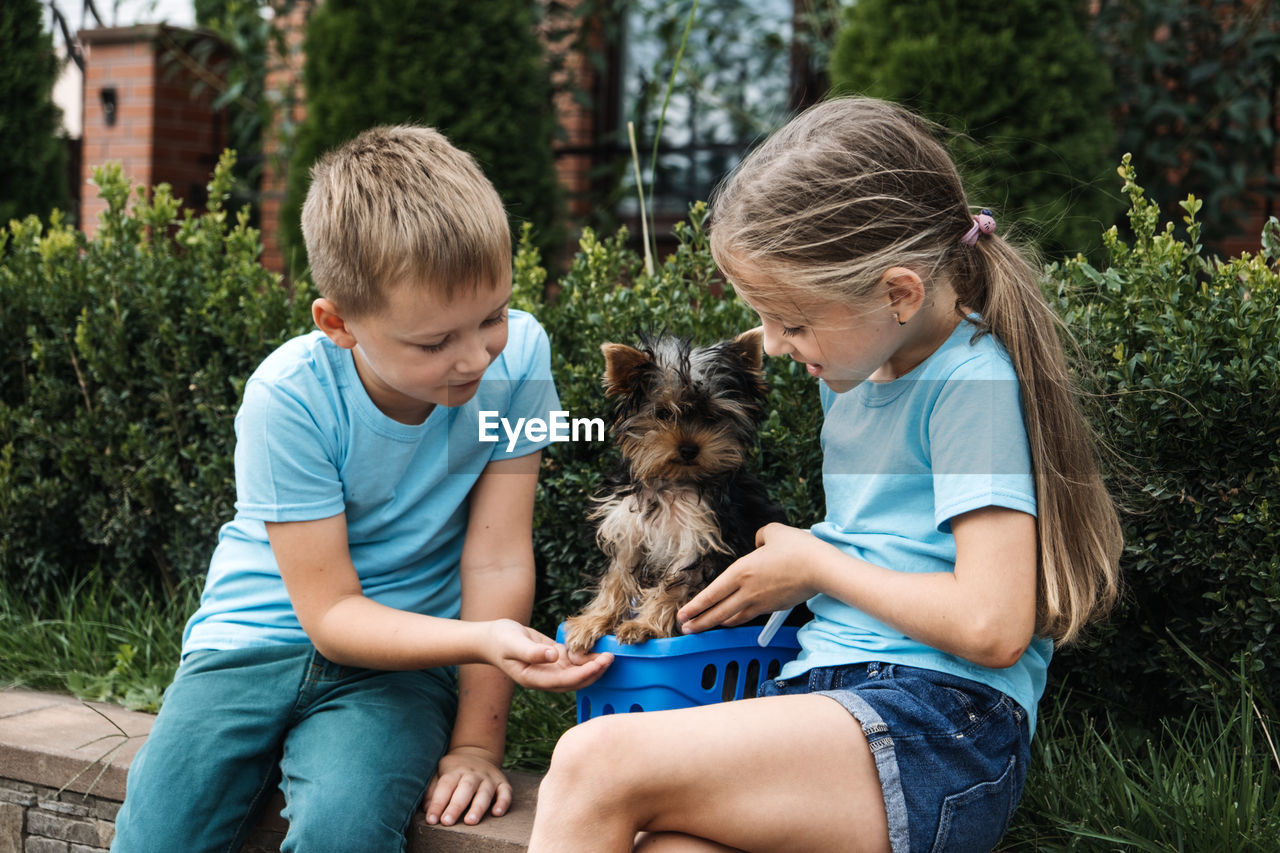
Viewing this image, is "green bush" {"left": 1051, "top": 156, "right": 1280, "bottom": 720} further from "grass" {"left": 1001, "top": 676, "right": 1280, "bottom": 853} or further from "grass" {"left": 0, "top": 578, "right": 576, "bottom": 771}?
"grass" {"left": 0, "top": 578, "right": 576, "bottom": 771}

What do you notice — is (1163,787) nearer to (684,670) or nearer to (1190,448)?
(1190,448)

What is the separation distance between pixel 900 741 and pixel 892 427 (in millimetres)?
587

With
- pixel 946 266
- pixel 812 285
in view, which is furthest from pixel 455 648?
pixel 946 266

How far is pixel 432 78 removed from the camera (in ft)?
21.2

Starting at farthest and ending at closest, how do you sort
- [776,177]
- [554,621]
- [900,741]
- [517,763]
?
[554,621] → [517,763] → [776,177] → [900,741]

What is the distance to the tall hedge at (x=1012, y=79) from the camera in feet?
17.6

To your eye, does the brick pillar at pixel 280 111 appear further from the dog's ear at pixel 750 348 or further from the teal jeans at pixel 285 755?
the dog's ear at pixel 750 348

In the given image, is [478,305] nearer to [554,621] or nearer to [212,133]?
[554,621]

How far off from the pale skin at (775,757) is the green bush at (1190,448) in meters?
0.82

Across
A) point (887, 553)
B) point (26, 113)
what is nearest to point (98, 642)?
point (887, 553)

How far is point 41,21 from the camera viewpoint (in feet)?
26.3

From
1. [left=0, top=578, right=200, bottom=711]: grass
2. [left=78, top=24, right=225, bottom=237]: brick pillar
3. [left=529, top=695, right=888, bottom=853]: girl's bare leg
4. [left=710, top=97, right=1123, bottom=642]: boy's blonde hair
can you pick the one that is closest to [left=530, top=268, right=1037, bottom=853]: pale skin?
[left=529, top=695, right=888, bottom=853]: girl's bare leg

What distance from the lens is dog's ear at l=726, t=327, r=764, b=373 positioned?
258cm

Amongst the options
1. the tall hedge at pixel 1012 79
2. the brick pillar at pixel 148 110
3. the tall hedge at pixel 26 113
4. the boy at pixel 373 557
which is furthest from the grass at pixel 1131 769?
the brick pillar at pixel 148 110
